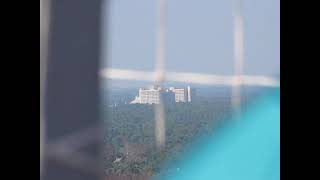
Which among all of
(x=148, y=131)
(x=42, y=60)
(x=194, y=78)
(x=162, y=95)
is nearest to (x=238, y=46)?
(x=194, y=78)

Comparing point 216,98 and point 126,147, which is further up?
point 216,98

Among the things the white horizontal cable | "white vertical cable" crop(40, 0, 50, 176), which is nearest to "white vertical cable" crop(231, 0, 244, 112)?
the white horizontal cable

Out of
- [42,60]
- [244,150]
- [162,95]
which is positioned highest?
[42,60]

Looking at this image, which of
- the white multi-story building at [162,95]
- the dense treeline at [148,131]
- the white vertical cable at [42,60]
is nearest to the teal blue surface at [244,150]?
the dense treeline at [148,131]

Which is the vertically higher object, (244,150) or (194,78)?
(194,78)

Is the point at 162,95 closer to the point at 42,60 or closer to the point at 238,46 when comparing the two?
the point at 238,46
